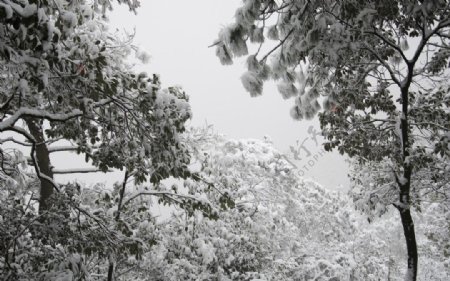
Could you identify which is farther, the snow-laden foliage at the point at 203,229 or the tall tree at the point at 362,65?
the snow-laden foliage at the point at 203,229

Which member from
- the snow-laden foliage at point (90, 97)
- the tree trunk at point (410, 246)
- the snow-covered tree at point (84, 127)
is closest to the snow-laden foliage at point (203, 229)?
the snow-covered tree at point (84, 127)

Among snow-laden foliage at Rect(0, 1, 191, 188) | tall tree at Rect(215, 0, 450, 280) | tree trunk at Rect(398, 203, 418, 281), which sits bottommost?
tree trunk at Rect(398, 203, 418, 281)

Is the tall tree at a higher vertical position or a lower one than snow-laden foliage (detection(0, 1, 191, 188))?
higher

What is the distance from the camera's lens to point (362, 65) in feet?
19.4

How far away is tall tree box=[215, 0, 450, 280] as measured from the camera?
371 cm

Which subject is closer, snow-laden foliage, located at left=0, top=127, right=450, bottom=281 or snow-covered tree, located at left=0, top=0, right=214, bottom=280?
snow-covered tree, located at left=0, top=0, right=214, bottom=280

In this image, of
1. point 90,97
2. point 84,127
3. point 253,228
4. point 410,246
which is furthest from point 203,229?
point 90,97

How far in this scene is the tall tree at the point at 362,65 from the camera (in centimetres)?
371

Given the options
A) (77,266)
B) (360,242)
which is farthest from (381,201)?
(360,242)

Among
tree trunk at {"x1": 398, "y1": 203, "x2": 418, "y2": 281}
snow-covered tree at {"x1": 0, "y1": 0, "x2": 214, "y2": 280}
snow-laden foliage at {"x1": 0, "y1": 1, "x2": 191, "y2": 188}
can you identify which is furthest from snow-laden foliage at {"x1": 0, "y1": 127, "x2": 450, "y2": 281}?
tree trunk at {"x1": 398, "y1": 203, "x2": 418, "y2": 281}

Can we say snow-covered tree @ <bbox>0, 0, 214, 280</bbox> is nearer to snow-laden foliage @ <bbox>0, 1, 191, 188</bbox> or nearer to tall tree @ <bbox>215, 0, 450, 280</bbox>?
snow-laden foliage @ <bbox>0, 1, 191, 188</bbox>

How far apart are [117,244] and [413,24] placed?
557 cm

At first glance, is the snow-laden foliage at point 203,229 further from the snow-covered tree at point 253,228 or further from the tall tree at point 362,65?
the tall tree at point 362,65

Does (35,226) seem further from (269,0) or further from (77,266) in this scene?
(269,0)
